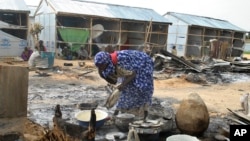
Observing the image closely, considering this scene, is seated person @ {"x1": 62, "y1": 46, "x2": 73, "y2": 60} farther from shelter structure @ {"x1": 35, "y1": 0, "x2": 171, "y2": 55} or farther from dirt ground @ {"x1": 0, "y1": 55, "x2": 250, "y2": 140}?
dirt ground @ {"x1": 0, "y1": 55, "x2": 250, "y2": 140}

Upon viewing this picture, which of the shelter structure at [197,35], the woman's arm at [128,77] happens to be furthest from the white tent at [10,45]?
the woman's arm at [128,77]

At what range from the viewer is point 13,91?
3.51 m

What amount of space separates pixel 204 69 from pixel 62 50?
840 centimetres

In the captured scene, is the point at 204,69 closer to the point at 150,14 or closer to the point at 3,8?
the point at 150,14

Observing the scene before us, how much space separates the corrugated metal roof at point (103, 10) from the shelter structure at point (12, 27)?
1.99 metres

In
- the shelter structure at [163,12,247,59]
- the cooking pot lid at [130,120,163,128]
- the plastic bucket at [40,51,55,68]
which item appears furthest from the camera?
the shelter structure at [163,12,247,59]

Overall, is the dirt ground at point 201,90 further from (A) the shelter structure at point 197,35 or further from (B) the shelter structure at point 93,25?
(A) the shelter structure at point 197,35

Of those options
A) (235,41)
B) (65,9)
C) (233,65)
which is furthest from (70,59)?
(235,41)

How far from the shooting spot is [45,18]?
62.3ft

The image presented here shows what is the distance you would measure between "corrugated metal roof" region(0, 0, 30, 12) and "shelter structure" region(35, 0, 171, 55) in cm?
181

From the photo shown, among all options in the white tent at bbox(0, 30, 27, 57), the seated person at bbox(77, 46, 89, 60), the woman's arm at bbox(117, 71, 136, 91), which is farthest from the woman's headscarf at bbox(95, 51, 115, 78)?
the seated person at bbox(77, 46, 89, 60)

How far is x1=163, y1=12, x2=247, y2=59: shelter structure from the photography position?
23.1m

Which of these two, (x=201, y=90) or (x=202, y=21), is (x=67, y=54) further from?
(x=202, y=21)

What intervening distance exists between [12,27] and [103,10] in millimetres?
6218
